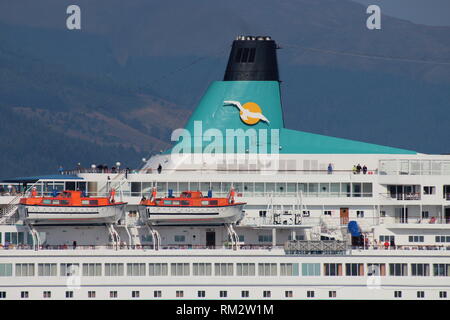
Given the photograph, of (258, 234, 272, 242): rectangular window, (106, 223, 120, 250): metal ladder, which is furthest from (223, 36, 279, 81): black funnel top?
(106, 223, 120, 250): metal ladder

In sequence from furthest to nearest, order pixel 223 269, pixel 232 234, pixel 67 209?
pixel 232 234 < pixel 67 209 < pixel 223 269

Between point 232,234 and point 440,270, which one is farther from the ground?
point 232,234

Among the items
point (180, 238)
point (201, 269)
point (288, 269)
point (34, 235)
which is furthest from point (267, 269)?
point (34, 235)

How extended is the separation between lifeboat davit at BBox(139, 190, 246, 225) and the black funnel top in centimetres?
815

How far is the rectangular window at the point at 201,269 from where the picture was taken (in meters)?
57.4

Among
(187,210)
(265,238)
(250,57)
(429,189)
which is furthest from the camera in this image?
(250,57)

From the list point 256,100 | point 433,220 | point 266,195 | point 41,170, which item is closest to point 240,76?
point 256,100

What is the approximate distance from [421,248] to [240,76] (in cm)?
1288

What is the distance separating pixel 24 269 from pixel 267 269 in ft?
35.2

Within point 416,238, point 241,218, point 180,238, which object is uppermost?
point 241,218

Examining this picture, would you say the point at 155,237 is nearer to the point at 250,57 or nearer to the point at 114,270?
the point at 114,270

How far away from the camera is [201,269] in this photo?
57.5m

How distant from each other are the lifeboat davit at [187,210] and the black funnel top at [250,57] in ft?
26.7
